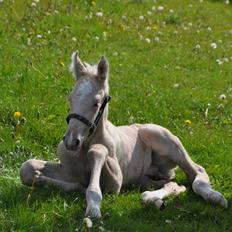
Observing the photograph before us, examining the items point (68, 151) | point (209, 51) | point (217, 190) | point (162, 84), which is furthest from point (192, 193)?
point (209, 51)

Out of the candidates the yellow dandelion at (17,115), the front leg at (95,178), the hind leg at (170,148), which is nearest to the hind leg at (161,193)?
the hind leg at (170,148)

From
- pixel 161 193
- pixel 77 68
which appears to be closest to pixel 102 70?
pixel 77 68

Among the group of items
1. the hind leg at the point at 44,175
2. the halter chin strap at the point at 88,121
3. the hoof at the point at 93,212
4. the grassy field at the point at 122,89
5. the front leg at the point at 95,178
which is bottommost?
the grassy field at the point at 122,89

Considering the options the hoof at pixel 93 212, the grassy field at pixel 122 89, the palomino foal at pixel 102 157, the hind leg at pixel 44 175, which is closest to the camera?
the hoof at pixel 93 212

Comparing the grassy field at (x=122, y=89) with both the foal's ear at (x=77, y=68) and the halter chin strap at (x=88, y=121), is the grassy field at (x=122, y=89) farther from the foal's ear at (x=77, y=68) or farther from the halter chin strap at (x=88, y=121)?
the foal's ear at (x=77, y=68)

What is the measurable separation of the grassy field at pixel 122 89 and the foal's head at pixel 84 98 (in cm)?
65

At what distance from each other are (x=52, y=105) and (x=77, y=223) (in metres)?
3.54

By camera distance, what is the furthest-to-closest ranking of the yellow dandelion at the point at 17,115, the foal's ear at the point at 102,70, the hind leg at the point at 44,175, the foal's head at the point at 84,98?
the yellow dandelion at the point at 17,115
the hind leg at the point at 44,175
the foal's ear at the point at 102,70
the foal's head at the point at 84,98

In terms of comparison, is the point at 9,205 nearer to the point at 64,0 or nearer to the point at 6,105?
the point at 6,105

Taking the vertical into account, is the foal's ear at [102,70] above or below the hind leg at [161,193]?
above

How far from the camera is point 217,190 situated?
25.5 feet

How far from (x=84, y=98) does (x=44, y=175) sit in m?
1.01

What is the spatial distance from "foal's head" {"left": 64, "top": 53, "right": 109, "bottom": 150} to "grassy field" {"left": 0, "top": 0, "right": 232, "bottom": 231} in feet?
2.12

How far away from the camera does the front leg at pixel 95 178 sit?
6113 mm
